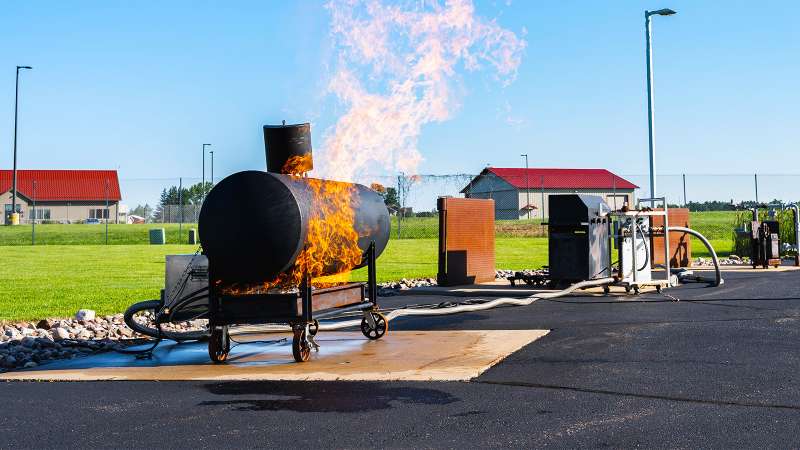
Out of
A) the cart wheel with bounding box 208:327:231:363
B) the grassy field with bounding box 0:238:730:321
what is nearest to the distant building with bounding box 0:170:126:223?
the grassy field with bounding box 0:238:730:321

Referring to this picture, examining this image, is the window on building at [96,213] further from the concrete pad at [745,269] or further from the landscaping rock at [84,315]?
the landscaping rock at [84,315]

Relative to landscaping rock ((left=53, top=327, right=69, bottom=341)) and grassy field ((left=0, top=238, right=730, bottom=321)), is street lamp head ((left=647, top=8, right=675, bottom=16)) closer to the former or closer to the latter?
grassy field ((left=0, top=238, right=730, bottom=321))

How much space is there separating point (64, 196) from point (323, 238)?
80.1 metres

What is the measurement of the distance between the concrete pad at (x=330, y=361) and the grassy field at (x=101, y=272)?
4.37 m

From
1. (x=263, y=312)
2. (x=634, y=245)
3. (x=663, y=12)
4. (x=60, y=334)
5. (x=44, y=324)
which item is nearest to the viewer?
(x=263, y=312)

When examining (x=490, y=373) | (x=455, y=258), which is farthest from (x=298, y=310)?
(x=455, y=258)

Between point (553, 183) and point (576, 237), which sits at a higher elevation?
point (553, 183)

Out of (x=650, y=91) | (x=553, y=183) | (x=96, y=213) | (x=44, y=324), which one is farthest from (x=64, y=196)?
(x=44, y=324)

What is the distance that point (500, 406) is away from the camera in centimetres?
634

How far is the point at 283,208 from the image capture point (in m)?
8.48

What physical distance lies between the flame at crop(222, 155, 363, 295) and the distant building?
74.4 meters

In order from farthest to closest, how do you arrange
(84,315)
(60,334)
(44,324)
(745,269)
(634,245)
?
(745,269) → (634,245) → (84,315) → (44,324) → (60,334)

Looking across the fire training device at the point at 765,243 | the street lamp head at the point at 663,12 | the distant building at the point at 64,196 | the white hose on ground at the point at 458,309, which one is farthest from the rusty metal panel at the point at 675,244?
the distant building at the point at 64,196

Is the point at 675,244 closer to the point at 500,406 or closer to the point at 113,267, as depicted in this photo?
the point at 113,267
